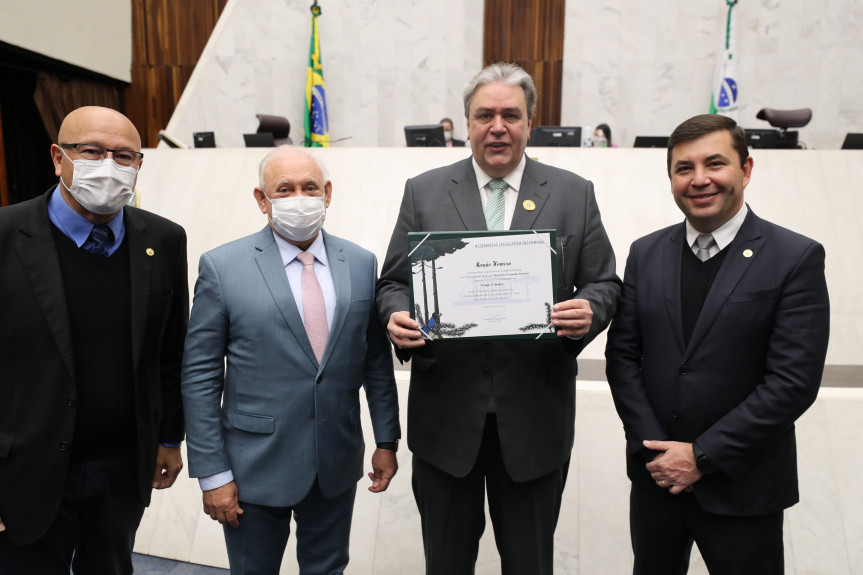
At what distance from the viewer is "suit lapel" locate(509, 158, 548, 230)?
5.54 feet

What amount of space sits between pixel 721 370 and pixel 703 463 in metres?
0.24

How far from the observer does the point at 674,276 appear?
166cm

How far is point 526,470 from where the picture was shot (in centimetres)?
167

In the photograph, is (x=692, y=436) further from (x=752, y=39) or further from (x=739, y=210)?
(x=752, y=39)

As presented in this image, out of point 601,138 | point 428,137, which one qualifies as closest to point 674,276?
point 428,137

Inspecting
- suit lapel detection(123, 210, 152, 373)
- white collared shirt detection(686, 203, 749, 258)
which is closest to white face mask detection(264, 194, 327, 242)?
suit lapel detection(123, 210, 152, 373)

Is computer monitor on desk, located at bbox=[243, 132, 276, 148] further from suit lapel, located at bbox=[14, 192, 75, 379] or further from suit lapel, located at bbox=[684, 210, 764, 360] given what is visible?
suit lapel, located at bbox=[684, 210, 764, 360]

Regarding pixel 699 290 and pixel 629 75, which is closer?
pixel 699 290

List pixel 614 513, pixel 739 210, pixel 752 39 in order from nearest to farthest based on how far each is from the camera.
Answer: pixel 739 210, pixel 614 513, pixel 752 39

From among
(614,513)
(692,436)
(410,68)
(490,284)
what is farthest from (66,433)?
(410,68)

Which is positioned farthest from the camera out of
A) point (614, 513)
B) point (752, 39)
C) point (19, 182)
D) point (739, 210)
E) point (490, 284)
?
point (19, 182)

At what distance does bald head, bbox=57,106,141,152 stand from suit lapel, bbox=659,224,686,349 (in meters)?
1.45

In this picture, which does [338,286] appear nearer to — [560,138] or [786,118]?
[560,138]

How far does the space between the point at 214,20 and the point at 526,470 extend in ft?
32.6
